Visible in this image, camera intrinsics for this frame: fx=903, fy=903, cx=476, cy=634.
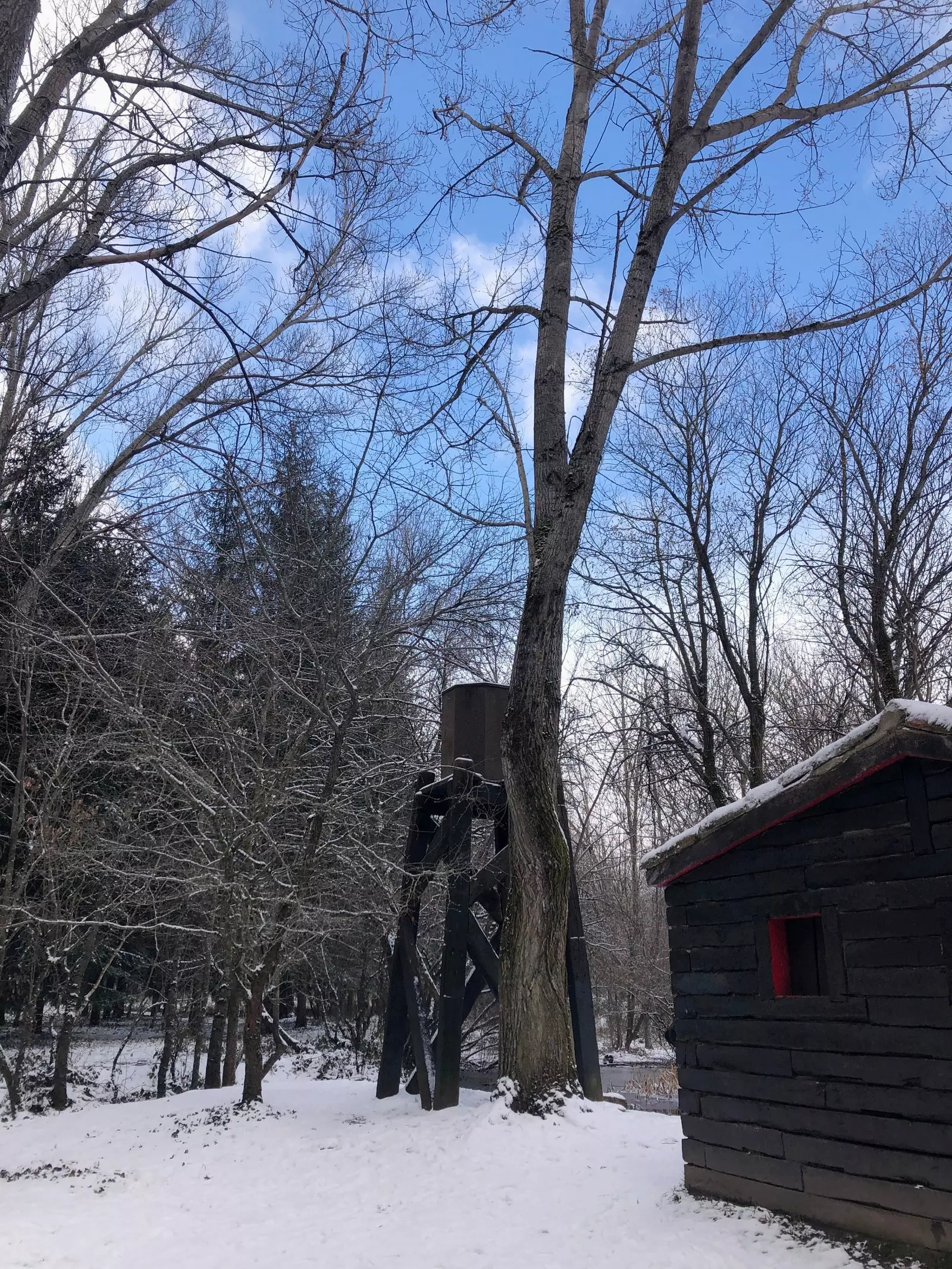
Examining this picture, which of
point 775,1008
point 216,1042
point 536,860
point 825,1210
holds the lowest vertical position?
point 216,1042

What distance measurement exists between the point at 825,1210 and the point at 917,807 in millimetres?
2231

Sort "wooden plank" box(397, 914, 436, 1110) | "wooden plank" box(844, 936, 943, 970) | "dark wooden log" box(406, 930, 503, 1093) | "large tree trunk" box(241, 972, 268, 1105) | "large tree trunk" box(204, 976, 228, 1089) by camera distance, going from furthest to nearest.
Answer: "large tree trunk" box(204, 976, 228, 1089) < "large tree trunk" box(241, 972, 268, 1105) < "dark wooden log" box(406, 930, 503, 1093) < "wooden plank" box(397, 914, 436, 1110) < "wooden plank" box(844, 936, 943, 970)

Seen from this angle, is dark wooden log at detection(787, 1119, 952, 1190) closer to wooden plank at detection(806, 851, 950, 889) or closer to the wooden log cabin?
the wooden log cabin

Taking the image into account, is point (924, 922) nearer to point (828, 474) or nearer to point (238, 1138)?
point (238, 1138)

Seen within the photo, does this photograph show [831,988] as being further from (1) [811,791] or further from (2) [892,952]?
(1) [811,791]

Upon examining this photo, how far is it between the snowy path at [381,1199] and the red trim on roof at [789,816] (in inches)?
77.6

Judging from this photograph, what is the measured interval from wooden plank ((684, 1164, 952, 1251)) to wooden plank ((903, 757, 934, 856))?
5.73 ft

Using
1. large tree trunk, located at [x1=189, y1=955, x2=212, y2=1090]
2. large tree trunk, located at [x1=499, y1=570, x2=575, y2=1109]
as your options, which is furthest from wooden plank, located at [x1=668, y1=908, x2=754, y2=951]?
large tree trunk, located at [x1=189, y1=955, x2=212, y2=1090]

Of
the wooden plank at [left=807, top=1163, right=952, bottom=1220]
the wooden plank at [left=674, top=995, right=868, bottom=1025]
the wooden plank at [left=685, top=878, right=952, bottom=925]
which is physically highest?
the wooden plank at [left=685, top=878, right=952, bottom=925]

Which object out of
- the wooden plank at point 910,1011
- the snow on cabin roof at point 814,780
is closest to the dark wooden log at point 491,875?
the snow on cabin roof at point 814,780

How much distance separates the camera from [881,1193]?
4.59m

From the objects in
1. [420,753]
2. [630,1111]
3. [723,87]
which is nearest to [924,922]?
[630,1111]

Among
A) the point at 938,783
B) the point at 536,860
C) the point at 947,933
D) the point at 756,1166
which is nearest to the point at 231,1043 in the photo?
the point at 536,860

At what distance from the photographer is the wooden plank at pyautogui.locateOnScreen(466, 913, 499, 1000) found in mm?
8969
